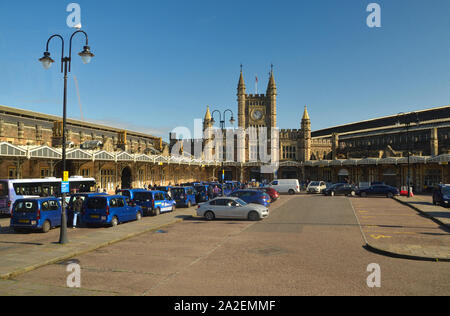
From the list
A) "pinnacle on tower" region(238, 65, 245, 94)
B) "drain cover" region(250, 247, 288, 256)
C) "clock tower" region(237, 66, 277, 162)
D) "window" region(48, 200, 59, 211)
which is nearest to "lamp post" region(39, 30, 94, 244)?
"window" region(48, 200, 59, 211)

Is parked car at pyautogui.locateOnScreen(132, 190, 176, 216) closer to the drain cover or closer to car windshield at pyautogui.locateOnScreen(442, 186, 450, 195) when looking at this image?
the drain cover

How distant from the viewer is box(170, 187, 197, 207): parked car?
27.4 m

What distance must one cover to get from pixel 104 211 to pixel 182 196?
10.8 metres

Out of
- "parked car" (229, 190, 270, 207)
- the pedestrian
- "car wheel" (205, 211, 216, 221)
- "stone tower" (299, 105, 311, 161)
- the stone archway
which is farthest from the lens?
"stone tower" (299, 105, 311, 161)

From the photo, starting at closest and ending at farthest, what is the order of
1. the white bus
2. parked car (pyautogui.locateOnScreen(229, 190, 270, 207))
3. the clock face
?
the white bus
parked car (pyautogui.locateOnScreen(229, 190, 270, 207))
the clock face

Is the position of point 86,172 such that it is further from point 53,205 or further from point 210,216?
point 210,216

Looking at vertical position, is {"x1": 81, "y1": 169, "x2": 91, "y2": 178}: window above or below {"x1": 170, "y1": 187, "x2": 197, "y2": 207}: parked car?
above

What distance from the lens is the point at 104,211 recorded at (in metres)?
17.0

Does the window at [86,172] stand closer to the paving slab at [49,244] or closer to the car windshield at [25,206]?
the paving slab at [49,244]

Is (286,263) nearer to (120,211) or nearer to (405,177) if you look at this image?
(120,211)

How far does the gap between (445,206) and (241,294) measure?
23.9 meters

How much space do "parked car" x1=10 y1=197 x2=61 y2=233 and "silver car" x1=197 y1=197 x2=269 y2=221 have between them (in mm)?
8145

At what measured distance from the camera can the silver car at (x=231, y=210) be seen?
764 inches

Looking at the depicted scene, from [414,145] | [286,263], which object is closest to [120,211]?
[286,263]
